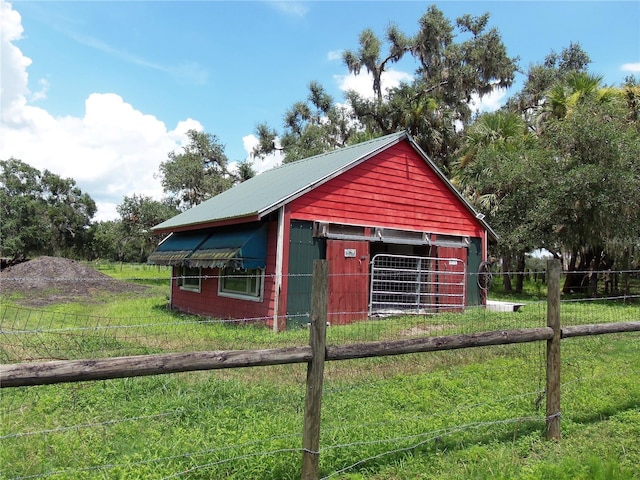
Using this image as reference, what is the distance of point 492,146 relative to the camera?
2033 cm

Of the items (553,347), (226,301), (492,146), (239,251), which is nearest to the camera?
(553,347)

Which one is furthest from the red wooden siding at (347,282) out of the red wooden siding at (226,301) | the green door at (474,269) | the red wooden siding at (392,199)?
the green door at (474,269)

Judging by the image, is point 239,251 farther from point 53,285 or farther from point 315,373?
point 53,285

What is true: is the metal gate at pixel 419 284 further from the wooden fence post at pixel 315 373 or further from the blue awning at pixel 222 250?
the wooden fence post at pixel 315 373

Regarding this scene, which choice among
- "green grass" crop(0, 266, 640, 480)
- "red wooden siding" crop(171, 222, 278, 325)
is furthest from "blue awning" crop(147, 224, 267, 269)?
"green grass" crop(0, 266, 640, 480)

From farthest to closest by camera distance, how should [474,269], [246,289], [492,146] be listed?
[492,146] → [474,269] → [246,289]

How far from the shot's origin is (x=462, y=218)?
540 inches

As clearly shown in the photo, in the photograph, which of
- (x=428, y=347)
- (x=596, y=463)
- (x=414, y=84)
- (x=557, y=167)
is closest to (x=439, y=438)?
(x=428, y=347)

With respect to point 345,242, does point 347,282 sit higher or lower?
lower

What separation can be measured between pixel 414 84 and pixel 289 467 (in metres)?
30.0

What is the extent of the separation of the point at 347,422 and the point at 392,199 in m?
8.57

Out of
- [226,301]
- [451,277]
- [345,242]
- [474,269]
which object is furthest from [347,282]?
[474,269]

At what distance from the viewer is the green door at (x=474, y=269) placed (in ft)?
44.9

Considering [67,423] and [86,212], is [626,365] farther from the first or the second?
[86,212]
